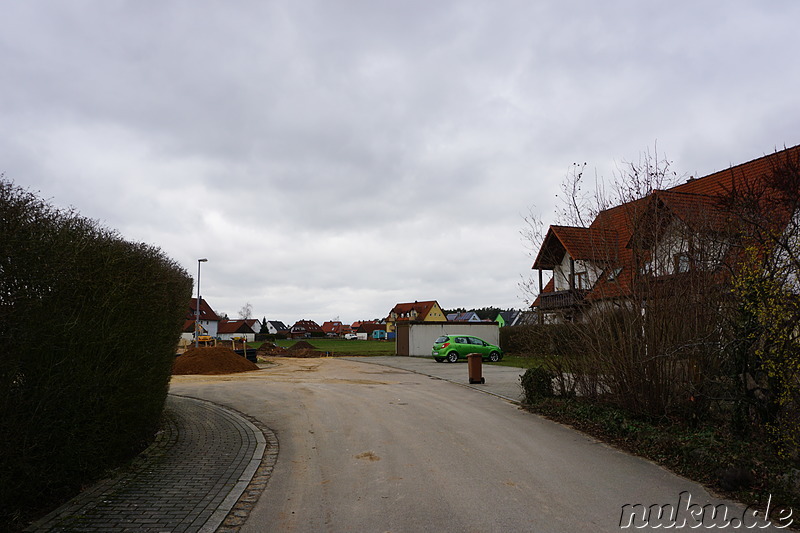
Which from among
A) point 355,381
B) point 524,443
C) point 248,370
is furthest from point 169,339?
point 248,370

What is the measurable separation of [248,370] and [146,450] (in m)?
20.3

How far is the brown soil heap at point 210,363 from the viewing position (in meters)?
26.1

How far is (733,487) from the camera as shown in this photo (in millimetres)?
6160

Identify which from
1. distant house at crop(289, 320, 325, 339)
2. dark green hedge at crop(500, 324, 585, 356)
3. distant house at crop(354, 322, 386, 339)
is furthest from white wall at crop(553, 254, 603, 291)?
distant house at crop(289, 320, 325, 339)

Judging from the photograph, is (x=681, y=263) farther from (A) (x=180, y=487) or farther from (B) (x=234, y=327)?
(B) (x=234, y=327)

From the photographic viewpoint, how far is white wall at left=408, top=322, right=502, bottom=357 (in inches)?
1582

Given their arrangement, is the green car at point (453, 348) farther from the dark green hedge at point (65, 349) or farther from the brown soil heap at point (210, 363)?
the dark green hedge at point (65, 349)

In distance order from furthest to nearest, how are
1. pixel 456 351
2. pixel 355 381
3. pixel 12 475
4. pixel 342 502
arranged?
pixel 456 351 → pixel 355 381 → pixel 342 502 → pixel 12 475

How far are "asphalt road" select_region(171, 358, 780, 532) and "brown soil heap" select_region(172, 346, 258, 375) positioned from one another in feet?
48.9

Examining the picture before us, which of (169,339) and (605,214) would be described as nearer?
(169,339)

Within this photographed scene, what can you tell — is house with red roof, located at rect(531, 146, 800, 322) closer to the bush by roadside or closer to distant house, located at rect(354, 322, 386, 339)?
the bush by roadside

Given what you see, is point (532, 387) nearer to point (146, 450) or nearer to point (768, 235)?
point (768, 235)

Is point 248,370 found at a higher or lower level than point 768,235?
lower

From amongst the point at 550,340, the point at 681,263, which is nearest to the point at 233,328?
the point at 550,340
